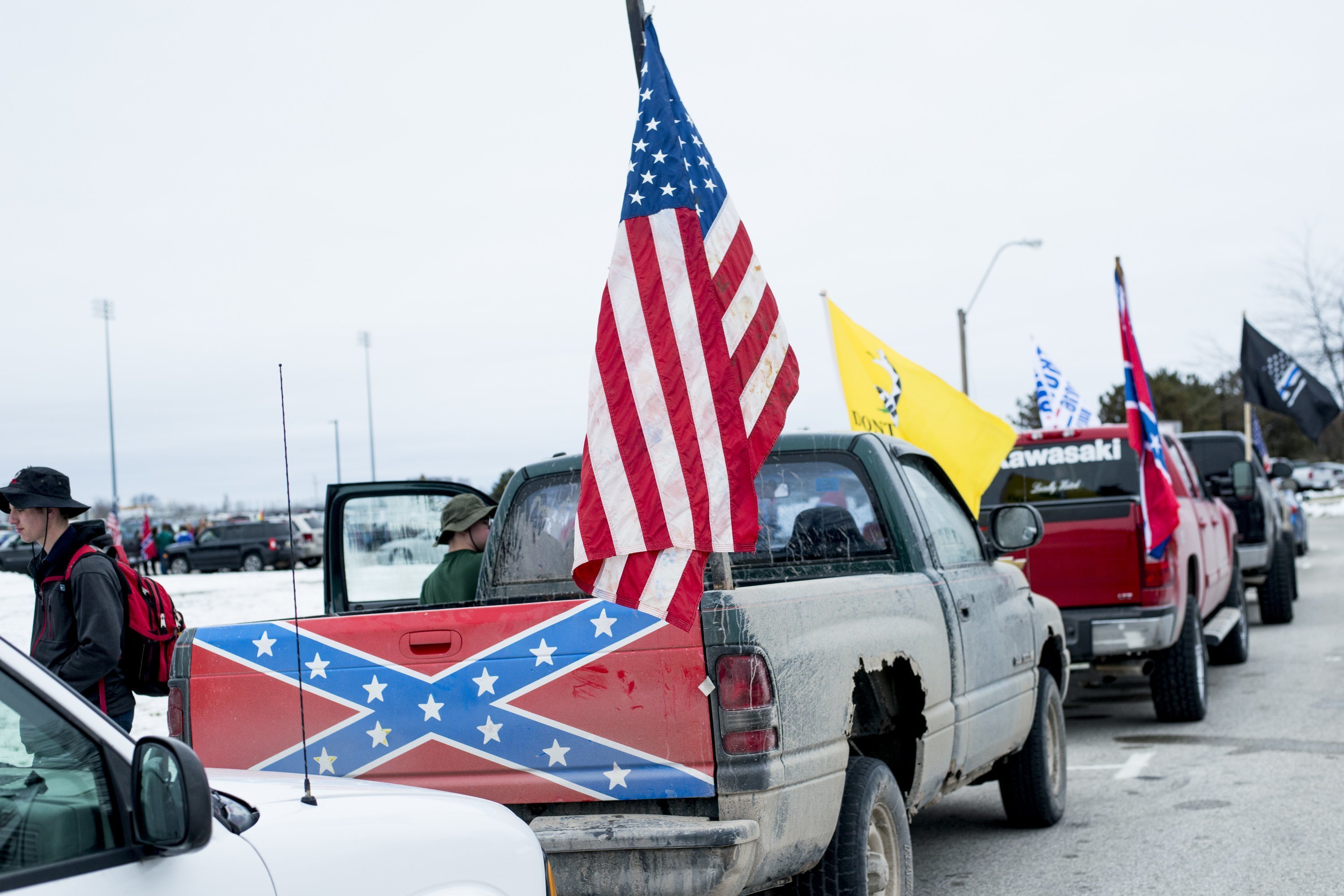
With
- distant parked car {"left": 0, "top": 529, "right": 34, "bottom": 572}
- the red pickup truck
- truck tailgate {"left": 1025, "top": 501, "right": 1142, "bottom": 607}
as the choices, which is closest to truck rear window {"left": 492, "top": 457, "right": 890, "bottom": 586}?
the red pickup truck

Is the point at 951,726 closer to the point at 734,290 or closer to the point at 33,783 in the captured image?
the point at 734,290

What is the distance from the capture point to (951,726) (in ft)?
16.9

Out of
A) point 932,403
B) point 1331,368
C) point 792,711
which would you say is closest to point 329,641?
point 792,711

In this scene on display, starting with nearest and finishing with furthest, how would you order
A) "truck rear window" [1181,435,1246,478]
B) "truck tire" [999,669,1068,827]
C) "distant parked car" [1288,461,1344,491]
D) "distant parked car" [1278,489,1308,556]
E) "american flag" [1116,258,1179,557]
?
1. "truck tire" [999,669,1068,827]
2. "american flag" [1116,258,1179,557]
3. "truck rear window" [1181,435,1246,478]
4. "distant parked car" [1278,489,1308,556]
5. "distant parked car" [1288,461,1344,491]

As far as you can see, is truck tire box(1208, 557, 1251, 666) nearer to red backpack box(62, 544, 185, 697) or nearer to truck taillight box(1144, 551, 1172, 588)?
truck taillight box(1144, 551, 1172, 588)

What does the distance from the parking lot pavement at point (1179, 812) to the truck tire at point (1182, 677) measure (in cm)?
14

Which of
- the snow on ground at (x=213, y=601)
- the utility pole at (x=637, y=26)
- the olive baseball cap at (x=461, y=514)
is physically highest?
the utility pole at (x=637, y=26)

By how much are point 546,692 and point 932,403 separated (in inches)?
213

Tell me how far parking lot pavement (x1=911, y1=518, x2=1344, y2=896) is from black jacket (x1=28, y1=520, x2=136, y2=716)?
3409mm

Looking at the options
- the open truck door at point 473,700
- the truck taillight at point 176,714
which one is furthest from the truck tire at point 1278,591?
the truck taillight at point 176,714

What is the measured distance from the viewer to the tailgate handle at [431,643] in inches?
154

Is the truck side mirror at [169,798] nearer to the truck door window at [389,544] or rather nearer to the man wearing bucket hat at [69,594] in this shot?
the man wearing bucket hat at [69,594]

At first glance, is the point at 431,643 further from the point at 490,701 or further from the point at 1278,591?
the point at 1278,591

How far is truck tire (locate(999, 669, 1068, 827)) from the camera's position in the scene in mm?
6711
